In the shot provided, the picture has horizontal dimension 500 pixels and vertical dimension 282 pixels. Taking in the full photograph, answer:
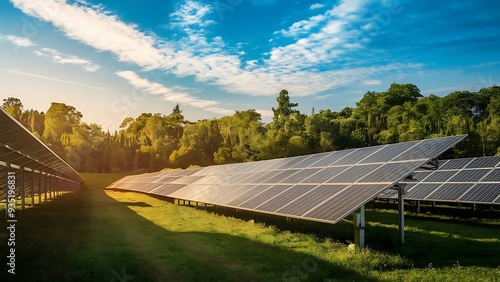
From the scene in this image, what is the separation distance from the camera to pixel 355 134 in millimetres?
95312

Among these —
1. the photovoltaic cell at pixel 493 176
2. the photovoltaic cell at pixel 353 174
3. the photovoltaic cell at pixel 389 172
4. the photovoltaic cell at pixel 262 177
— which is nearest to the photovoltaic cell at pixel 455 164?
the photovoltaic cell at pixel 493 176

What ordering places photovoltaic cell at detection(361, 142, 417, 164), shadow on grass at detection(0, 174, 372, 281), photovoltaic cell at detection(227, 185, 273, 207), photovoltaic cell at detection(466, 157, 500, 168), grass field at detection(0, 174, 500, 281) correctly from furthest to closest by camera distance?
photovoltaic cell at detection(466, 157, 500, 168) → photovoltaic cell at detection(227, 185, 273, 207) → photovoltaic cell at detection(361, 142, 417, 164) → grass field at detection(0, 174, 500, 281) → shadow on grass at detection(0, 174, 372, 281)

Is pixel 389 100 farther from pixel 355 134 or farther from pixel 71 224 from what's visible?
pixel 71 224

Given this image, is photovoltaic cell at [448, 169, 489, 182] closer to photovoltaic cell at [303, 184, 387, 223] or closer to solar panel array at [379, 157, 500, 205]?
solar panel array at [379, 157, 500, 205]

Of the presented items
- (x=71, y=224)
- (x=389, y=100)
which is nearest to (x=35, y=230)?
(x=71, y=224)

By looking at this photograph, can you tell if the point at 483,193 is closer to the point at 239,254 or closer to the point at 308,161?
the point at 308,161

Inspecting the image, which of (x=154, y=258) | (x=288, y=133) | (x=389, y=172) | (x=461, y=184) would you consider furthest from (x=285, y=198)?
(x=288, y=133)

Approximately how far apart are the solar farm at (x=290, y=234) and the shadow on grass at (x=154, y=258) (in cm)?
4

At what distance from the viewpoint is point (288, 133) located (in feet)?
303

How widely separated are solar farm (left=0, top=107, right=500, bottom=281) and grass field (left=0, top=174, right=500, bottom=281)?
52mm

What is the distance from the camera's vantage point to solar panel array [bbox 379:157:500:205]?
1104 inches

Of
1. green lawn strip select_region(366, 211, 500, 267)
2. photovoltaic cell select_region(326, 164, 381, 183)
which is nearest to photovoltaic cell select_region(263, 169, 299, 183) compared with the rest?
photovoltaic cell select_region(326, 164, 381, 183)

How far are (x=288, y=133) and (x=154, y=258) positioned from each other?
78.2m

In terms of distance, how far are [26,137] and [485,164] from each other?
1376 inches
